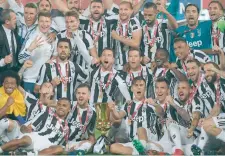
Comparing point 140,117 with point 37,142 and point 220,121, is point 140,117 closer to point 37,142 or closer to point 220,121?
point 220,121

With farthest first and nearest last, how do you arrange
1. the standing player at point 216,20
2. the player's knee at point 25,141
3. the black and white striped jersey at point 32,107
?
1. the standing player at point 216,20
2. the black and white striped jersey at point 32,107
3. the player's knee at point 25,141

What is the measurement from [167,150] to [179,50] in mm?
1199

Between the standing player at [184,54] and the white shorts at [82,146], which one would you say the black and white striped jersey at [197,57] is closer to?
the standing player at [184,54]

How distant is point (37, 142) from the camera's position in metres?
6.80

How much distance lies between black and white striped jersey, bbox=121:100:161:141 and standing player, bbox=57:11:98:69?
0.75 metres

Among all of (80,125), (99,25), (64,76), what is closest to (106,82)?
(64,76)

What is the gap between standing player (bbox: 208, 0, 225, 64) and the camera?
23.7 ft

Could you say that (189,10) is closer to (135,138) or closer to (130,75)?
(130,75)

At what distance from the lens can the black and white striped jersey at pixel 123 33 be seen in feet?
23.8

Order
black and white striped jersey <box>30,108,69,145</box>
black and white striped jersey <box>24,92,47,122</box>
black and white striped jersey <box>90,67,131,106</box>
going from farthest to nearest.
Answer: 1. black and white striped jersey <box>90,67,131,106</box>
2. black and white striped jersey <box>24,92,47,122</box>
3. black and white striped jersey <box>30,108,69,145</box>

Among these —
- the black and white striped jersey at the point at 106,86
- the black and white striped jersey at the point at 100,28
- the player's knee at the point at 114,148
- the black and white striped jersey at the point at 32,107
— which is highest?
the black and white striped jersey at the point at 100,28

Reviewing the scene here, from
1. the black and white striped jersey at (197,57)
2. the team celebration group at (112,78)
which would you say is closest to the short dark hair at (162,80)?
the team celebration group at (112,78)

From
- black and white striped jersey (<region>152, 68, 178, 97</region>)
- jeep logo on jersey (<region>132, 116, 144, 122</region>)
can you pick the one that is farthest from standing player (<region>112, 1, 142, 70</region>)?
jeep logo on jersey (<region>132, 116, 144, 122</region>)

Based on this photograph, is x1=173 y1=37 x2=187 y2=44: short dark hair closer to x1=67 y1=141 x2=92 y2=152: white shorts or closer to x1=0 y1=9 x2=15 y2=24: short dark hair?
x1=67 y1=141 x2=92 y2=152: white shorts
